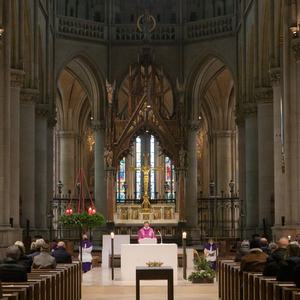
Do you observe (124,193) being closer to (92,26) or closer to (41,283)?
(92,26)

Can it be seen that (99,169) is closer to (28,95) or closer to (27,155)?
(27,155)

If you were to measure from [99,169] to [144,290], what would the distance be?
24902 mm

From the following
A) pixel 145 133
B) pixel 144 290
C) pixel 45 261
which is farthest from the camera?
pixel 145 133

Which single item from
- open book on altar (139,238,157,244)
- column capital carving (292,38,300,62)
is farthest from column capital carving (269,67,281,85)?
open book on altar (139,238,157,244)

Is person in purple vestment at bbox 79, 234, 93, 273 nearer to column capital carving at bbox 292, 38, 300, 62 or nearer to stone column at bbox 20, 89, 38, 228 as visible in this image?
stone column at bbox 20, 89, 38, 228

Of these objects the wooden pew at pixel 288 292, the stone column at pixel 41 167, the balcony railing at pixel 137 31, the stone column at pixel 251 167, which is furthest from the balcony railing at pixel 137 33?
the wooden pew at pixel 288 292

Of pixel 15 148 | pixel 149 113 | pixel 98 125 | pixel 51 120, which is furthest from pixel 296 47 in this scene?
pixel 98 125

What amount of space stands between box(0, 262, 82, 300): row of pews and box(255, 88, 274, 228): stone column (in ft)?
61.7

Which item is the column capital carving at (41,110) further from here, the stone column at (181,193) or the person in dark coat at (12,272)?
the person in dark coat at (12,272)

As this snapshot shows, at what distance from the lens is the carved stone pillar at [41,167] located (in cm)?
3988

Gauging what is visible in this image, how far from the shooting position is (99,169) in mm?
45625

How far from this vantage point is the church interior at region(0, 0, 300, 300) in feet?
92.8

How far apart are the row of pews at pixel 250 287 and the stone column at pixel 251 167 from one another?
21297 mm

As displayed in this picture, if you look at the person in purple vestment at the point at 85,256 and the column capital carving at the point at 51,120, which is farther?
the column capital carving at the point at 51,120
